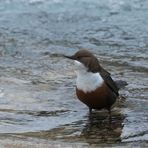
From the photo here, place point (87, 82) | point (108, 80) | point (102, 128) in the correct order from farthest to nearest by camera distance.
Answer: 1. point (108, 80)
2. point (102, 128)
3. point (87, 82)

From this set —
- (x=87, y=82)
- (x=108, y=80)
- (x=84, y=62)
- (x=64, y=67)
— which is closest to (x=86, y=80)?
(x=87, y=82)

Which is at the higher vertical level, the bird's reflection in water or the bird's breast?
the bird's breast

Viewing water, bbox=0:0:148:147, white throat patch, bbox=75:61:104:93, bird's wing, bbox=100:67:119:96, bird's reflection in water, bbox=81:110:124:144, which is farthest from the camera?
bird's wing, bbox=100:67:119:96

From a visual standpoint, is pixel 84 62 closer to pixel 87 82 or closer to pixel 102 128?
pixel 87 82

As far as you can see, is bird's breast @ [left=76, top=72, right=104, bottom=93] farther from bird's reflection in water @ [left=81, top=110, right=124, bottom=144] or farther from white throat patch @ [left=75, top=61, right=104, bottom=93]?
bird's reflection in water @ [left=81, top=110, right=124, bottom=144]

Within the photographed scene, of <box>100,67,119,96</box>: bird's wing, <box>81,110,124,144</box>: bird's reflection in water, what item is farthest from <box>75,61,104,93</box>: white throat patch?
<box>81,110,124,144</box>: bird's reflection in water

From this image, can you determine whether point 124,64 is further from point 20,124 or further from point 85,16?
point 85,16

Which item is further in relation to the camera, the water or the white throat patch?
the white throat patch

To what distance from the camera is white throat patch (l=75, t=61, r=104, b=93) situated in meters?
6.19

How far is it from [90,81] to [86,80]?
0.04 metres

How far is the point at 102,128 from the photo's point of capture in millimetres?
6312

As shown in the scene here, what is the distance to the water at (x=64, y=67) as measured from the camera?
6.04m

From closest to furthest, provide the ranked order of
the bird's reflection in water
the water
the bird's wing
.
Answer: the bird's reflection in water → the water → the bird's wing

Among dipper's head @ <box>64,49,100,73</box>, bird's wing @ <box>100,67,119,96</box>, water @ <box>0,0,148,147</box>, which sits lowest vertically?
water @ <box>0,0,148,147</box>
